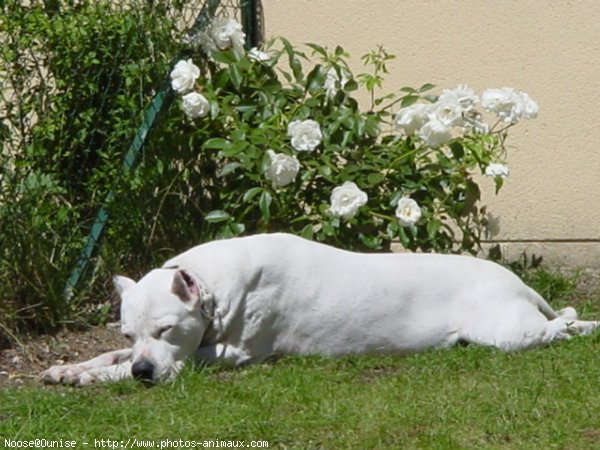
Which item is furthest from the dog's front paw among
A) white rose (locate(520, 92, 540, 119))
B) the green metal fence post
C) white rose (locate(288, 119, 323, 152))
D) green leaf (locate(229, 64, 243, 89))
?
white rose (locate(520, 92, 540, 119))

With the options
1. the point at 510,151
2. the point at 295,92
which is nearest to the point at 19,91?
the point at 295,92

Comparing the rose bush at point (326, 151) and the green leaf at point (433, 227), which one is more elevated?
the rose bush at point (326, 151)

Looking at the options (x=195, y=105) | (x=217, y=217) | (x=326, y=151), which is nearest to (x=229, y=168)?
(x=217, y=217)

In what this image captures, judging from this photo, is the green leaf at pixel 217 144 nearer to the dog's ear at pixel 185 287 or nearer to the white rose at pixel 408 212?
the white rose at pixel 408 212

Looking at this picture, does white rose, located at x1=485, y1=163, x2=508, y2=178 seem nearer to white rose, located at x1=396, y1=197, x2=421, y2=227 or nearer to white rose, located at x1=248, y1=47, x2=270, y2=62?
white rose, located at x1=396, y1=197, x2=421, y2=227

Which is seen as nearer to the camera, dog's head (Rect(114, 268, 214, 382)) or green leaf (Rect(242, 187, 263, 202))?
dog's head (Rect(114, 268, 214, 382))

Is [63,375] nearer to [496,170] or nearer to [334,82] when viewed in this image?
[334,82]

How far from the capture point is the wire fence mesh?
7402 millimetres

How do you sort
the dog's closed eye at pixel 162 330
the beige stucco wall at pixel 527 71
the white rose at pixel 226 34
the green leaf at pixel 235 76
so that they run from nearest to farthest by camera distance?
1. the dog's closed eye at pixel 162 330
2. the green leaf at pixel 235 76
3. the white rose at pixel 226 34
4. the beige stucco wall at pixel 527 71

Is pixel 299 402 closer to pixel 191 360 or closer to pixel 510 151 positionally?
pixel 191 360

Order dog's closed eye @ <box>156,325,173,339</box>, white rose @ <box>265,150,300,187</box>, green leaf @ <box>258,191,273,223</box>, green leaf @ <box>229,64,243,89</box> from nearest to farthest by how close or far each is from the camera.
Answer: dog's closed eye @ <box>156,325,173,339</box>, white rose @ <box>265,150,300,187</box>, green leaf @ <box>258,191,273,223</box>, green leaf @ <box>229,64,243,89</box>

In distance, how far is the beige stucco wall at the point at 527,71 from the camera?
803 centimetres

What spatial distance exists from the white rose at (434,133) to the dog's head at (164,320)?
168 cm

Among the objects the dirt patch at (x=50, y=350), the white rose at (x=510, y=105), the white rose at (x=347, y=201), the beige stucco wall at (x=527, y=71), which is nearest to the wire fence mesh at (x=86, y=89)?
the dirt patch at (x=50, y=350)
